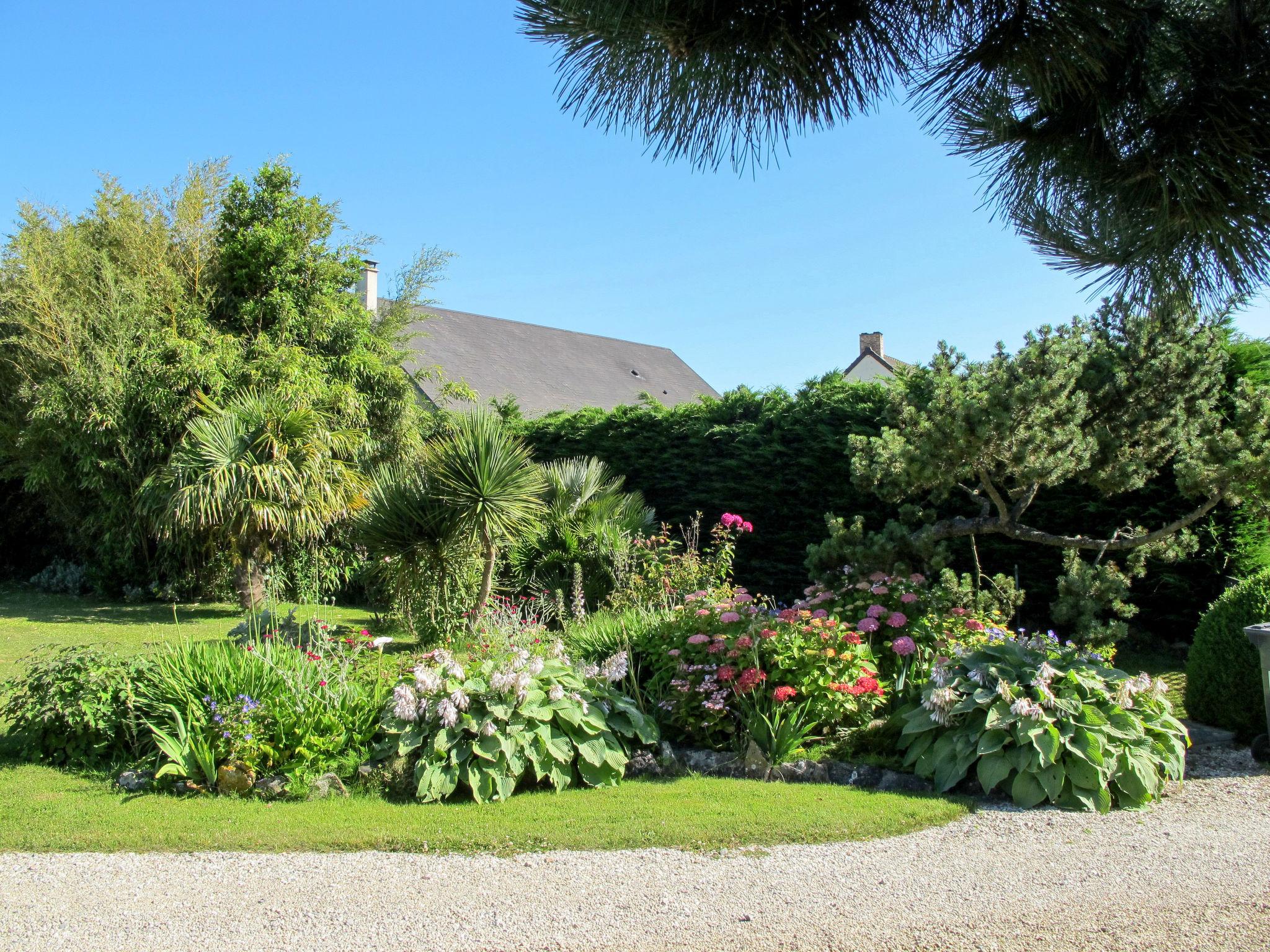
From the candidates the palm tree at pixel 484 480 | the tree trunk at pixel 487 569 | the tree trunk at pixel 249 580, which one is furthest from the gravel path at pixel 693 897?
the tree trunk at pixel 249 580

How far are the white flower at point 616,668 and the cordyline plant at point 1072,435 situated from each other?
7.54 ft

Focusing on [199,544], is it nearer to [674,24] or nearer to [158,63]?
[158,63]

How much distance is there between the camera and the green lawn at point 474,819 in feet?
12.9

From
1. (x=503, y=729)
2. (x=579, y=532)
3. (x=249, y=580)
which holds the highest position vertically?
(x=579, y=532)

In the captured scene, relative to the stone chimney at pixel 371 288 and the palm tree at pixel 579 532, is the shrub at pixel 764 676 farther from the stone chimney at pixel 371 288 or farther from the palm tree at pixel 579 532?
the stone chimney at pixel 371 288

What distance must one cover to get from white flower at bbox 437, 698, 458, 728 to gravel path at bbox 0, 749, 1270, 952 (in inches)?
34.6

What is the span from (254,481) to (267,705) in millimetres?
6378

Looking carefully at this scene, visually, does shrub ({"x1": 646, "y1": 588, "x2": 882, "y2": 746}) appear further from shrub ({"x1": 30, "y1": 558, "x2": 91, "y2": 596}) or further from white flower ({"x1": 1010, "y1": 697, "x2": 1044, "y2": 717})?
shrub ({"x1": 30, "y1": 558, "x2": 91, "y2": 596})

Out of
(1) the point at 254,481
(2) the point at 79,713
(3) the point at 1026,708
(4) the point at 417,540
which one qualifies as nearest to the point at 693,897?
(3) the point at 1026,708

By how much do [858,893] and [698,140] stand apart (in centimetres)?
272

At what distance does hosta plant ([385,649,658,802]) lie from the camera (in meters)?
4.59

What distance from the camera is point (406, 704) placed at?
15.6 feet

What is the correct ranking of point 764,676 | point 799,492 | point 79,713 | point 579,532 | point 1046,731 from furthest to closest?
point 799,492
point 579,532
point 764,676
point 79,713
point 1046,731

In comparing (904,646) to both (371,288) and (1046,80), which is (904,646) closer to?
(1046,80)
